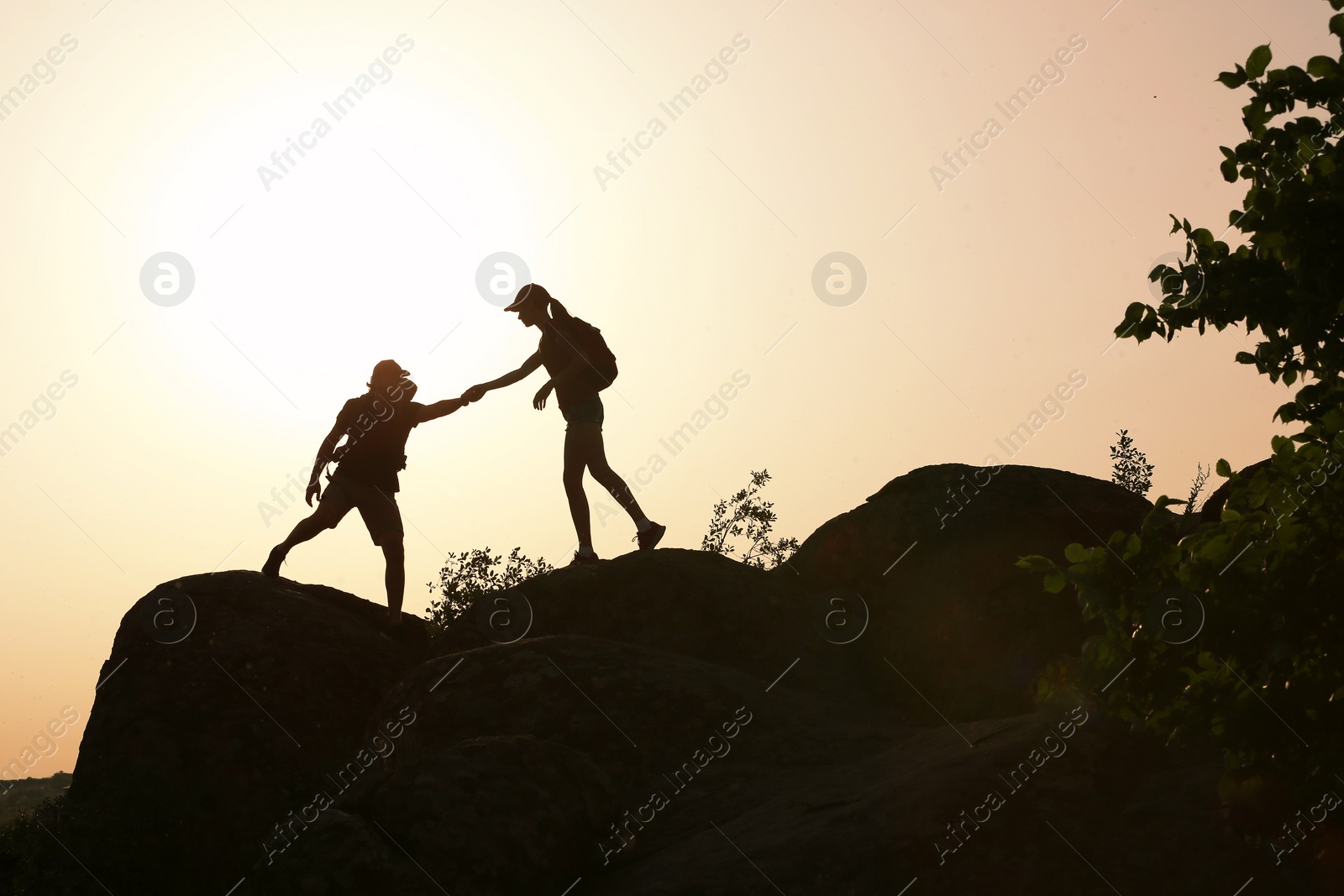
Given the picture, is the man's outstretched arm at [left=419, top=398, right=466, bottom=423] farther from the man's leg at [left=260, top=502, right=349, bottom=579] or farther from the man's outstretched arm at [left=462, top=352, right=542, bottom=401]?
the man's leg at [left=260, top=502, right=349, bottom=579]

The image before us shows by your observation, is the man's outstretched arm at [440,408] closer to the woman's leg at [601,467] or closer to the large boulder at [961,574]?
the woman's leg at [601,467]

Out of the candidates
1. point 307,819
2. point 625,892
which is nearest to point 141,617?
point 307,819

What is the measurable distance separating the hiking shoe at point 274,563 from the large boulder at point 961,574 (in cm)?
733

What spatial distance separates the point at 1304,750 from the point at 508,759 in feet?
19.7

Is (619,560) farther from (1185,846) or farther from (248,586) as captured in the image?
(1185,846)

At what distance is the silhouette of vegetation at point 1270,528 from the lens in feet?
18.5

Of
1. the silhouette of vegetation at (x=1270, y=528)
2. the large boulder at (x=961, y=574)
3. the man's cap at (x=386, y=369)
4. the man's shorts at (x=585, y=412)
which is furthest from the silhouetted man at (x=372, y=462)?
the silhouette of vegetation at (x=1270, y=528)

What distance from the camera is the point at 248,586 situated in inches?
541

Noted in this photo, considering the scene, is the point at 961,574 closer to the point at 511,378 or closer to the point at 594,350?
the point at 594,350

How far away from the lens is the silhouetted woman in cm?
1420

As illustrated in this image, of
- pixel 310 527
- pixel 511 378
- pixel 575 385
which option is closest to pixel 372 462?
pixel 310 527

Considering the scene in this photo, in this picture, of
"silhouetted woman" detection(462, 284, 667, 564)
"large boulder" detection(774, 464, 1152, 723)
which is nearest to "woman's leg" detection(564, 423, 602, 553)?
"silhouetted woman" detection(462, 284, 667, 564)

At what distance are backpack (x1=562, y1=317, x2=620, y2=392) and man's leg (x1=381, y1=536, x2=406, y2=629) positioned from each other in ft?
11.0

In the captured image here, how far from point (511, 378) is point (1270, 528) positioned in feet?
33.8
